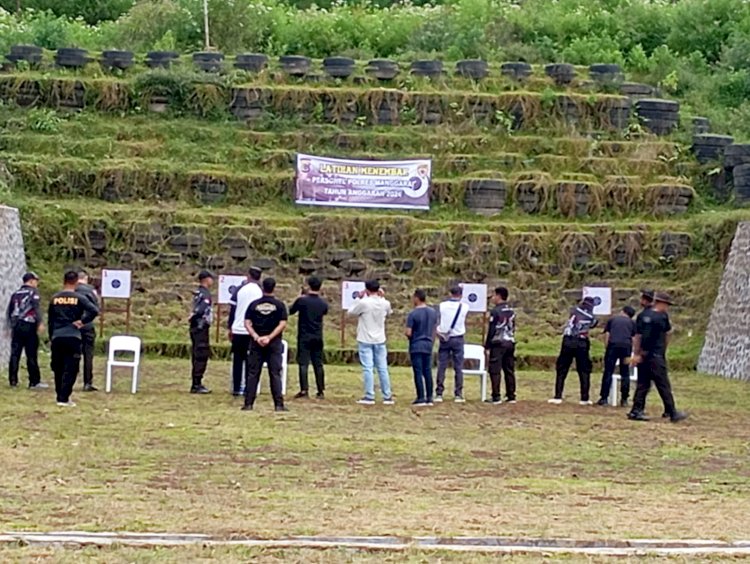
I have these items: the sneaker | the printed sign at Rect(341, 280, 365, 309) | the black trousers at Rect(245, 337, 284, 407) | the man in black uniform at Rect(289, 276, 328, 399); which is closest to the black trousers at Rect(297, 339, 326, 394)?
the man in black uniform at Rect(289, 276, 328, 399)

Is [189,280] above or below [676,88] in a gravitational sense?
below

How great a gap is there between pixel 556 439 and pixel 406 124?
58.5 feet

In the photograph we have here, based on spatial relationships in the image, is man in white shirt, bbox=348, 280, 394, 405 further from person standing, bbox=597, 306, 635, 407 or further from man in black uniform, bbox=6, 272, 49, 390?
man in black uniform, bbox=6, 272, 49, 390

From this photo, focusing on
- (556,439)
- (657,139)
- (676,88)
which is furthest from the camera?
(676,88)

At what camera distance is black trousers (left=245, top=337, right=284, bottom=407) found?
662 inches

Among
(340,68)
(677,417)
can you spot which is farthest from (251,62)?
(677,417)

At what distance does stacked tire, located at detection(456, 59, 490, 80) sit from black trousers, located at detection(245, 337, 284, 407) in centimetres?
1804

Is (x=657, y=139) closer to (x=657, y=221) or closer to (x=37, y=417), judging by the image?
(x=657, y=221)

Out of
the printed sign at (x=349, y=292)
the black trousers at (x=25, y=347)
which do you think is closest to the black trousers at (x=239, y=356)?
the black trousers at (x=25, y=347)

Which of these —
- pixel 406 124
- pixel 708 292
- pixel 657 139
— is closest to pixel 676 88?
pixel 657 139

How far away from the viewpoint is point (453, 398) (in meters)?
19.8

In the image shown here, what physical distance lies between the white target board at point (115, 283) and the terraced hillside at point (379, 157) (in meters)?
0.85

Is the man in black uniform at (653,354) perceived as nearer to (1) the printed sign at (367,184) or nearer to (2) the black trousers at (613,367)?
(2) the black trousers at (613,367)

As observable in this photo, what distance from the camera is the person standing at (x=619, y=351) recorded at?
754 inches
